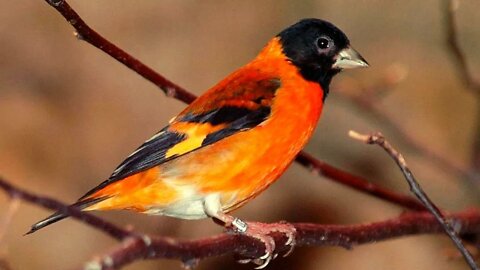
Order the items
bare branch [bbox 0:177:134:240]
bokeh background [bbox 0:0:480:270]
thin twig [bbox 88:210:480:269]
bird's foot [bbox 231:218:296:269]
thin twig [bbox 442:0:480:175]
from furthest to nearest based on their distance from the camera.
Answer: bokeh background [bbox 0:0:480:270] < thin twig [bbox 442:0:480:175] < bird's foot [bbox 231:218:296:269] < thin twig [bbox 88:210:480:269] < bare branch [bbox 0:177:134:240]

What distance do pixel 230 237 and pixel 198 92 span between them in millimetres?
1988

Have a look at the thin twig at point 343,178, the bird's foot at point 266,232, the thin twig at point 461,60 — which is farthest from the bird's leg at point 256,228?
the thin twig at point 461,60

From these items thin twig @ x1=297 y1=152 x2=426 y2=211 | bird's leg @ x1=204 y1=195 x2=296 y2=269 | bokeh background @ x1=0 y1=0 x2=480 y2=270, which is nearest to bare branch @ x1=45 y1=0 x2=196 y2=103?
bird's leg @ x1=204 y1=195 x2=296 y2=269

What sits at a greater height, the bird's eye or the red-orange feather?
the bird's eye

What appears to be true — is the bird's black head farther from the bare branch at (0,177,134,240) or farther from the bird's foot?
the bare branch at (0,177,134,240)

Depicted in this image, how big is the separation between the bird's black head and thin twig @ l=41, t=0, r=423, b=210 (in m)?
0.25

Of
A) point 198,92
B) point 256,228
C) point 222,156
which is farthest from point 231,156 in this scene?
point 198,92

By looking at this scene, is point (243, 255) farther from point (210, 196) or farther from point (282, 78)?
point (282, 78)

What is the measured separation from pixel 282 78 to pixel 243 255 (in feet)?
2.03

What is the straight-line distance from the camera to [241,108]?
203cm

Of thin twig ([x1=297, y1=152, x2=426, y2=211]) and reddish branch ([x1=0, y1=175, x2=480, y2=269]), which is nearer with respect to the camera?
reddish branch ([x1=0, y1=175, x2=480, y2=269])

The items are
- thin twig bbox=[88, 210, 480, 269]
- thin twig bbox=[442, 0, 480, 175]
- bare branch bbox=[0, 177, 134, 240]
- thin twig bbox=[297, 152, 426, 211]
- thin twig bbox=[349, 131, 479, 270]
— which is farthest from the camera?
thin twig bbox=[297, 152, 426, 211]

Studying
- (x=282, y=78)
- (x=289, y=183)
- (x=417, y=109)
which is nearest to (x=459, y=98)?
(x=417, y=109)

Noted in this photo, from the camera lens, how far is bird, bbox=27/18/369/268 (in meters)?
1.91
